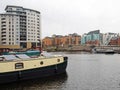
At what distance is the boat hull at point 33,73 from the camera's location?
35.6 meters

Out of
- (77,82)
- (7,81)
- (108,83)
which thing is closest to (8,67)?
(7,81)

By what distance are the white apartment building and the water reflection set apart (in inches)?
4652

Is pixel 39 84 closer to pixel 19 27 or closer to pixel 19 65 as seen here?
pixel 19 65

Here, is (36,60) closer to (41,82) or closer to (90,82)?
(41,82)

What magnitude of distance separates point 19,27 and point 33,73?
126 m

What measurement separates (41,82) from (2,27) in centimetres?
12708

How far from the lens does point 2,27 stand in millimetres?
157125

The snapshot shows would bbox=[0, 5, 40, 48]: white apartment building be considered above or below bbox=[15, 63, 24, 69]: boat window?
above

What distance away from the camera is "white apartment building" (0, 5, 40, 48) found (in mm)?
157000

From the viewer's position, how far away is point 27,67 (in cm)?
3859

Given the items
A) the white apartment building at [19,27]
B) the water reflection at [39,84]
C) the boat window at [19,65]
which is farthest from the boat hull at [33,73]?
the white apartment building at [19,27]

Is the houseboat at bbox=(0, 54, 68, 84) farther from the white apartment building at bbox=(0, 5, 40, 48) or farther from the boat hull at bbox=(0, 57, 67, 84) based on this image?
the white apartment building at bbox=(0, 5, 40, 48)

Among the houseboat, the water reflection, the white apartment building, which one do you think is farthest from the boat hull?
the white apartment building

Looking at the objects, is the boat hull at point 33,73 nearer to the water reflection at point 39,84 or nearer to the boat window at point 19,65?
the boat window at point 19,65
